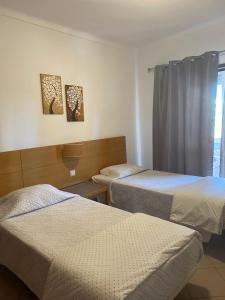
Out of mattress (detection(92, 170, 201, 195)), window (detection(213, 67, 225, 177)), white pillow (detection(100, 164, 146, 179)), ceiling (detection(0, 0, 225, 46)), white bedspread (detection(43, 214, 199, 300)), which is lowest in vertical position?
white bedspread (detection(43, 214, 199, 300))

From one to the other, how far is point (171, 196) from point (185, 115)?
1.37 meters

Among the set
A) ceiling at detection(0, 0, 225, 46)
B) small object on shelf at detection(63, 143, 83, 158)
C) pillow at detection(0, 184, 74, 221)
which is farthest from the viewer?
small object on shelf at detection(63, 143, 83, 158)

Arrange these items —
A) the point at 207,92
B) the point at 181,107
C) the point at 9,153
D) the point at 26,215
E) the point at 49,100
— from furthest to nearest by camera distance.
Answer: the point at 181,107, the point at 207,92, the point at 49,100, the point at 9,153, the point at 26,215

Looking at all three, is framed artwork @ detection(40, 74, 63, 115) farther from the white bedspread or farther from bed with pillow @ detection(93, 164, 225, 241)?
the white bedspread

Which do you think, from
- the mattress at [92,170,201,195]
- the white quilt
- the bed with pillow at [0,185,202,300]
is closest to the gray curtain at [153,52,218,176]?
the mattress at [92,170,201,195]

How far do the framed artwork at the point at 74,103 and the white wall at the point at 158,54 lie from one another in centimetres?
124

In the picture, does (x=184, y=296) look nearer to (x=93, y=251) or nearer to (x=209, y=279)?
(x=209, y=279)

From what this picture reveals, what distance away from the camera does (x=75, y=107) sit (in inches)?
126

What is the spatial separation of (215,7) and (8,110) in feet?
8.43

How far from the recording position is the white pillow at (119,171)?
3229 mm

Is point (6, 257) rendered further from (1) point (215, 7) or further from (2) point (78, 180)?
(1) point (215, 7)

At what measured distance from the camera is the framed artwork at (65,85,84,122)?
123 inches

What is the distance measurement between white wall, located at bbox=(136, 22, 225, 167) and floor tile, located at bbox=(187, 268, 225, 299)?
2235 millimetres

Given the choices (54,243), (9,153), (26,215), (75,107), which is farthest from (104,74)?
(54,243)
